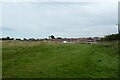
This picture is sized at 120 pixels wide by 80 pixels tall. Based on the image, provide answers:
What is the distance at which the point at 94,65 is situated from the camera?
27438 mm

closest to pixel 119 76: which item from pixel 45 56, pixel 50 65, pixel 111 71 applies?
pixel 111 71

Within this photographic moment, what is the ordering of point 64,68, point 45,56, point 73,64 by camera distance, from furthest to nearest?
1. point 45,56
2. point 73,64
3. point 64,68

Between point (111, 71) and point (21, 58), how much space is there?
9.13m

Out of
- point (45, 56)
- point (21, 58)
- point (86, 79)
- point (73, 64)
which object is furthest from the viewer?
point (45, 56)

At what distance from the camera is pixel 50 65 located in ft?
87.1

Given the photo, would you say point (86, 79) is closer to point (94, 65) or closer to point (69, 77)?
point (69, 77)

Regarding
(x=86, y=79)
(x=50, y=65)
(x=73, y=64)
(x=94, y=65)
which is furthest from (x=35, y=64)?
(x=86, y=79)

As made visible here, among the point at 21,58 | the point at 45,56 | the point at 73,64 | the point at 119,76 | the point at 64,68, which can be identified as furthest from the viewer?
the point at 45,56

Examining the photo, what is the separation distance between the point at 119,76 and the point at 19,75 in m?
7.36

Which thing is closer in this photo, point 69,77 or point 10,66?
point 69,77

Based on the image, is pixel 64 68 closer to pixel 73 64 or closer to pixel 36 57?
pixel 73 64

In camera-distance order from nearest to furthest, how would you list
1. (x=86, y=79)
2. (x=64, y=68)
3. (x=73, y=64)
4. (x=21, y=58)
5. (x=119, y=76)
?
(x=86, y=79), (x=119, y=76), (x=64, y=68), (x=73, y=64), (x=21, y=58)

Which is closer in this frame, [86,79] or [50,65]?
[86,79]

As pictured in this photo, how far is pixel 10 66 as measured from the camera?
26188mm
